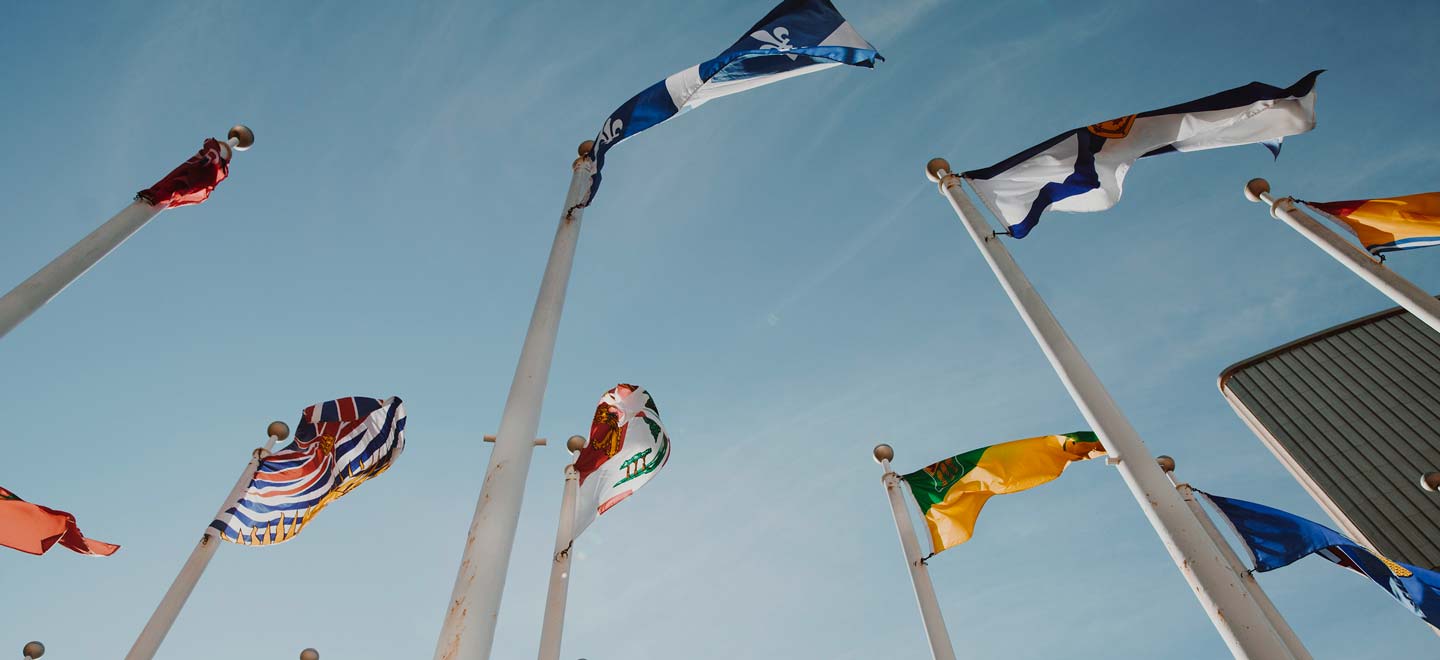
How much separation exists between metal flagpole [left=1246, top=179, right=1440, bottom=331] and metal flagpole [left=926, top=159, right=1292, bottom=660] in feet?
12.4

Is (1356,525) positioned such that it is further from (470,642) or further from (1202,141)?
(470,642)


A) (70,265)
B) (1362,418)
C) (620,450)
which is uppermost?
(1362,418)

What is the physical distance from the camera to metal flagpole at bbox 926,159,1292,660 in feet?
16.3

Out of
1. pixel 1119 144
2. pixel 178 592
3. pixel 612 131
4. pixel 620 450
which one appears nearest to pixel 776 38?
pixel 612 131

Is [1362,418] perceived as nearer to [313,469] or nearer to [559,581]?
[559,581]

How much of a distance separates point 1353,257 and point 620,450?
8.80m

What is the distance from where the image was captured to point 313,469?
10.1 meters

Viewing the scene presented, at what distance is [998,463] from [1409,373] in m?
42.5

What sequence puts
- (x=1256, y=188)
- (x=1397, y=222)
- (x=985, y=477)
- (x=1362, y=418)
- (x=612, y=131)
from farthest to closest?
(x=1362, y=418) < (x=1256, y=188) < (x=985, y=477) < (x=1397, y=222) < (x=612, y=131)

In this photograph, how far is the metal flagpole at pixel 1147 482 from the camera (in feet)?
16.3

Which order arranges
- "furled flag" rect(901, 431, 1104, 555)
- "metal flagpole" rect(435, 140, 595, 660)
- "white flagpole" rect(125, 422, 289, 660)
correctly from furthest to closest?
"furled flag" rect(901, 431, 1104, 555) → "white flagpole" rect(125, 422, 289, 660) → "metal flagpole" rect(435, 140, 595, 660)

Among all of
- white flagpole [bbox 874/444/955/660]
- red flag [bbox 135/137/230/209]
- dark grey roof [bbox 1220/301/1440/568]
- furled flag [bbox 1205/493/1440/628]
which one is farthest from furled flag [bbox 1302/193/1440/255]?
dark grey roof [bbox 1220/301/1440/568]

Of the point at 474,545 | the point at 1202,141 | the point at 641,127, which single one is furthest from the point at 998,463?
the point at 474,545

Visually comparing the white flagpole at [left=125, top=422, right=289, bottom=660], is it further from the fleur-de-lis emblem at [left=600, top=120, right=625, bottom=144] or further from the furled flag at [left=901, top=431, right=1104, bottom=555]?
the furled flag at [left=901, top=431, right=1104, bottom=555]
